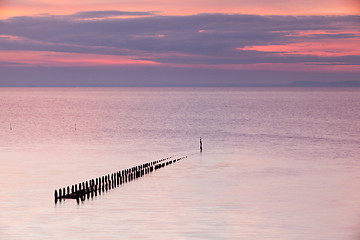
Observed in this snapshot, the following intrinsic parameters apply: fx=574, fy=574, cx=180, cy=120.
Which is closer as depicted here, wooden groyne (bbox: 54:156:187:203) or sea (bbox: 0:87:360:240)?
sea (bbox: 0:87:360:240)

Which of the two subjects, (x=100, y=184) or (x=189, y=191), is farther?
(x=189, y=191)

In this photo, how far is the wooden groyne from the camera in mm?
41866

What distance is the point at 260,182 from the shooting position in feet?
172

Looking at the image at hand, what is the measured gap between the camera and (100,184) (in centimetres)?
4544

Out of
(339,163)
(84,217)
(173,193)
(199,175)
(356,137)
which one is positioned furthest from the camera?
(356,137)

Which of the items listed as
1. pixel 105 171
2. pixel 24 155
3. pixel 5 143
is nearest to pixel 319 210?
pixel 105 171

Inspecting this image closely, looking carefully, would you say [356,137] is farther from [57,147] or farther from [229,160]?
[57,147]

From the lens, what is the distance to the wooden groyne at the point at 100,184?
4187 cm

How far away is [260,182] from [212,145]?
3770 cm

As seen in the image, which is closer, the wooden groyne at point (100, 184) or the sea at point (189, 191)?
the sea at point (189, 191)

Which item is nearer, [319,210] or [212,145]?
[319,210]

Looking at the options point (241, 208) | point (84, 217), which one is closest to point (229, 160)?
point (241, 208)

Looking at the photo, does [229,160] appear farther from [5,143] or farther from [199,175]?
[5,143]

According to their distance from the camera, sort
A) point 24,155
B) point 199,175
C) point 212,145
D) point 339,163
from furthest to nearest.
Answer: point 212,145
point 24,155
point 339,163
point 199,175
